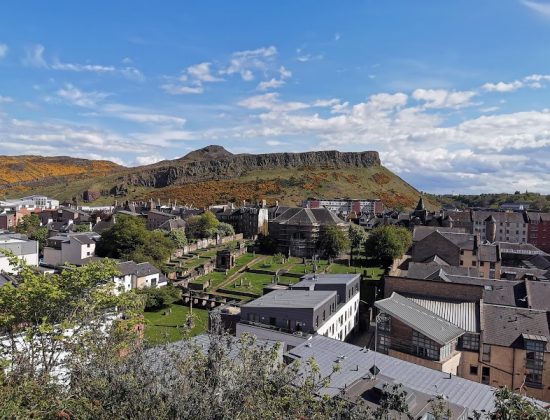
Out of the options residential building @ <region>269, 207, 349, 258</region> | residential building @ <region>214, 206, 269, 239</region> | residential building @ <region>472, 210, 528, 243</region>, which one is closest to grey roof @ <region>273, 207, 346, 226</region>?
residential building @ <region>269, 207, 349, 258</region>

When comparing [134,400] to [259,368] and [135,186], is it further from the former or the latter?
[135,186]

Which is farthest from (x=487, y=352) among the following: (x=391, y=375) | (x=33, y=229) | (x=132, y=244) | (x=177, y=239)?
(x=33, y=229)

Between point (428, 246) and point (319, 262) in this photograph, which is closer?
point (428, 246)

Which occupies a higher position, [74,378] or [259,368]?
[259,368]

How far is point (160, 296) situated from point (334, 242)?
3085cm

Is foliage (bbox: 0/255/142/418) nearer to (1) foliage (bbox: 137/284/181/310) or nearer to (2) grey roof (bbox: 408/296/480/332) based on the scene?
(2) grey roof (bbox: 408/296/480/332)

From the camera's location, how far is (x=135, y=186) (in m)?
193

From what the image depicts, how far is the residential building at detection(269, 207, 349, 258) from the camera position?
72938 millimetres

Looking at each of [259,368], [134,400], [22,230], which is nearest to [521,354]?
[259,368]

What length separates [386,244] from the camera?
196 ft

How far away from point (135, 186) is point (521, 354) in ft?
605

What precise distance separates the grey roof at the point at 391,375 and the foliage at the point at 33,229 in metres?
64.0

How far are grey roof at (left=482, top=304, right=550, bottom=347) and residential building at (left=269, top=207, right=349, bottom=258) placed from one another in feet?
136

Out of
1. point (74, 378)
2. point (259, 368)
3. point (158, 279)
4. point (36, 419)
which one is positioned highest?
point (259, 368)
